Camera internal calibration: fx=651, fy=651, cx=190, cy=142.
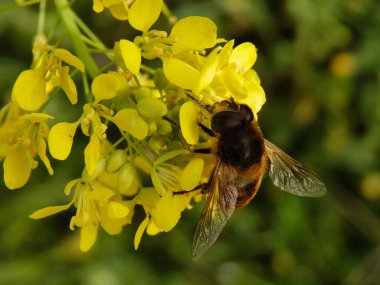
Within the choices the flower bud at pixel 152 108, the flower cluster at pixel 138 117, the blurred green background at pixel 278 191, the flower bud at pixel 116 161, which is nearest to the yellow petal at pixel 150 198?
the flower cluster at pixel 138 117

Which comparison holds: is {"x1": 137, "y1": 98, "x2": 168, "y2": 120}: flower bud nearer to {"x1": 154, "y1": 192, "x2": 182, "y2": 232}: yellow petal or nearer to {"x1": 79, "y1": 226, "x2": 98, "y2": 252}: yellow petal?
{"x1": 154, "y1": 192, "x2": 182, "y2": 232}: yellow petal

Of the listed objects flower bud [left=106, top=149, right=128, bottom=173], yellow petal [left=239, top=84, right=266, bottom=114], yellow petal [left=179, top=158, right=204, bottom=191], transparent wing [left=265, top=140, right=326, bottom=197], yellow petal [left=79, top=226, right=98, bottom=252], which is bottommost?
yellow petal [left=79, top=226, right=98, bottom=252]

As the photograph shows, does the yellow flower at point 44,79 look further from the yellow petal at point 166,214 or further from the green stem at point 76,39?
the yellow petal at point 166,214

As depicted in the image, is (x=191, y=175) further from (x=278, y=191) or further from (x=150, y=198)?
(x=278, y=191)

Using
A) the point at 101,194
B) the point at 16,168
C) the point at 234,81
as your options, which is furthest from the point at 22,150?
the point at 234,81

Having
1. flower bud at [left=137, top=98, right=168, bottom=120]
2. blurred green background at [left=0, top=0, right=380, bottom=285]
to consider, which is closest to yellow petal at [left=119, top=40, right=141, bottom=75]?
flower bud at [left=137, top=98, right=168, bottom=120]

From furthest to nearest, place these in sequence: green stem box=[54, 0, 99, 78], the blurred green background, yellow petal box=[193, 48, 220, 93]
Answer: the blurred green background
green stem box=[54, 0, 99, 78]
yellow petal box=[193, 48, 220, 93]

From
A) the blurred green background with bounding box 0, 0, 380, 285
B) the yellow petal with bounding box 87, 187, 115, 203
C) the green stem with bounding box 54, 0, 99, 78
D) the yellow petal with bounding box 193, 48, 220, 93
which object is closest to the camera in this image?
the yellow petal with bounding box 193, 48, 220, 93
